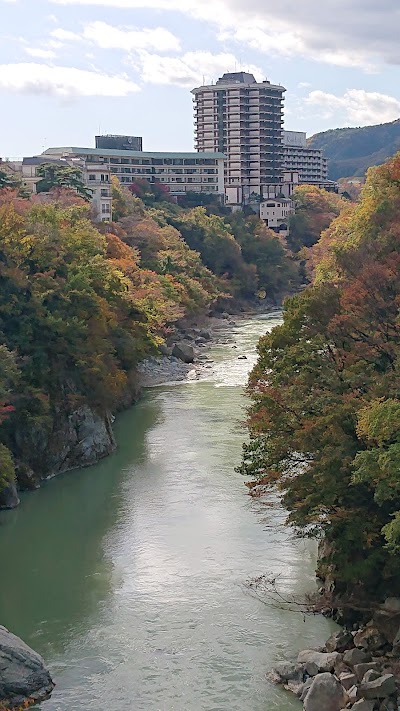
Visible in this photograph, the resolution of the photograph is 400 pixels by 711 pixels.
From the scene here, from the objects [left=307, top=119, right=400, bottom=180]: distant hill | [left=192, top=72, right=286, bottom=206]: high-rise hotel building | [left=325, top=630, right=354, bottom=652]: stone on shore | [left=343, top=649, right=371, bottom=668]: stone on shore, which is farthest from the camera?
[left=307, top=119, right=400, bottom=180]: distant hill

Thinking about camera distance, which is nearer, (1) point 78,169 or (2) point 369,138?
(1) point 78,169

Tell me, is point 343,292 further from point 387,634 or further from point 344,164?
point 344,164

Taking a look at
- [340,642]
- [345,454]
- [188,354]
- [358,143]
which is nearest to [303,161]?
[188,354]

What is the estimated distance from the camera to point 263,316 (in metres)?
58.4

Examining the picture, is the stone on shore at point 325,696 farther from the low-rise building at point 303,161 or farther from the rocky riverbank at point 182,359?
the low-rise building at point 303,161

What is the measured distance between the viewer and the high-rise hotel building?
83688 mm

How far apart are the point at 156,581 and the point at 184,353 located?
24.1m

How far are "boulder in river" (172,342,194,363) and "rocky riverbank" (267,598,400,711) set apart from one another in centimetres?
2670

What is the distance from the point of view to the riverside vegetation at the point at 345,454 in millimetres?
13328

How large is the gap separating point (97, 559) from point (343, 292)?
7319mm

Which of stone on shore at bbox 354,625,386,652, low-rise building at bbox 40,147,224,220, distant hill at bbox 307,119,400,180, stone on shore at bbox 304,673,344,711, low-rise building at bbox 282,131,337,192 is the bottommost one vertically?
stone on shore at bbox 304,673,344,711

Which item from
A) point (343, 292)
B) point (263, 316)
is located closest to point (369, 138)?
point (263, 316)

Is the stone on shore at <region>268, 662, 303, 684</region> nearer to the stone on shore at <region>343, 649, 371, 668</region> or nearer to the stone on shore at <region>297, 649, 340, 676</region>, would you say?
the stone on shore at <region>297, 649, 340, 676</region>

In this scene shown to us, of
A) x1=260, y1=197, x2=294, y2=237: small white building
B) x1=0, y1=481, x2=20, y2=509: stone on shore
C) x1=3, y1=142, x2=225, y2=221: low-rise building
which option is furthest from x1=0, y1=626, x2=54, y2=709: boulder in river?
x1=260, y1=197, x2=294, y2=237: small white building
